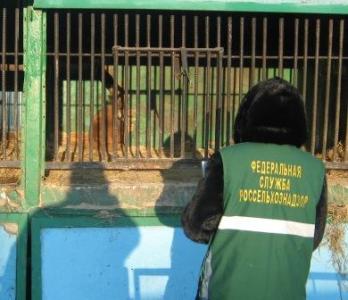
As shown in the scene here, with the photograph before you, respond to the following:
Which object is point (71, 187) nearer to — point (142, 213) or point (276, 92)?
point (142, 213)

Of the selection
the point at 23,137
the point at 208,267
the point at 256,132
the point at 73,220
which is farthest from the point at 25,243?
the point at 256,132

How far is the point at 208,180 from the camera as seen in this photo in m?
2.81

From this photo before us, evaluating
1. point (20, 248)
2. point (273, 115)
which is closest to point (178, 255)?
point (20, 248)

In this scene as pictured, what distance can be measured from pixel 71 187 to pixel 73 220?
9.7 inches

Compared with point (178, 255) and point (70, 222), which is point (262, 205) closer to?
point (178, 255)

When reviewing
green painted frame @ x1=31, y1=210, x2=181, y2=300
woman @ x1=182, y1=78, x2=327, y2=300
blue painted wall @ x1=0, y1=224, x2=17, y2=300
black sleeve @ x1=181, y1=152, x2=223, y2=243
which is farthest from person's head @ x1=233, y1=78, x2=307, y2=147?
blue painted wall @ x1=0, y1=224, x2=17, y2=300

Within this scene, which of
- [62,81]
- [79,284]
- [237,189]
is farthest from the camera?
[62,81]

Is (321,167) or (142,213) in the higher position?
(321,167)

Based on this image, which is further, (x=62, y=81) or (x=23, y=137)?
(x=62, y=81)

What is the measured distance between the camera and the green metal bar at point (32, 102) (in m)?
4.66

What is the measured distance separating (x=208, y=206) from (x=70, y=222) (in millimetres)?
2032

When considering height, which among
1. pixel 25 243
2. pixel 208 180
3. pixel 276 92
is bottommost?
pixel 25 243

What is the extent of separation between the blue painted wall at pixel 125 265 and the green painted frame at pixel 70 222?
0.04 metres

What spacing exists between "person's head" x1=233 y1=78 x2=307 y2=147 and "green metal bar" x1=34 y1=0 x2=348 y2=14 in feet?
6.54
